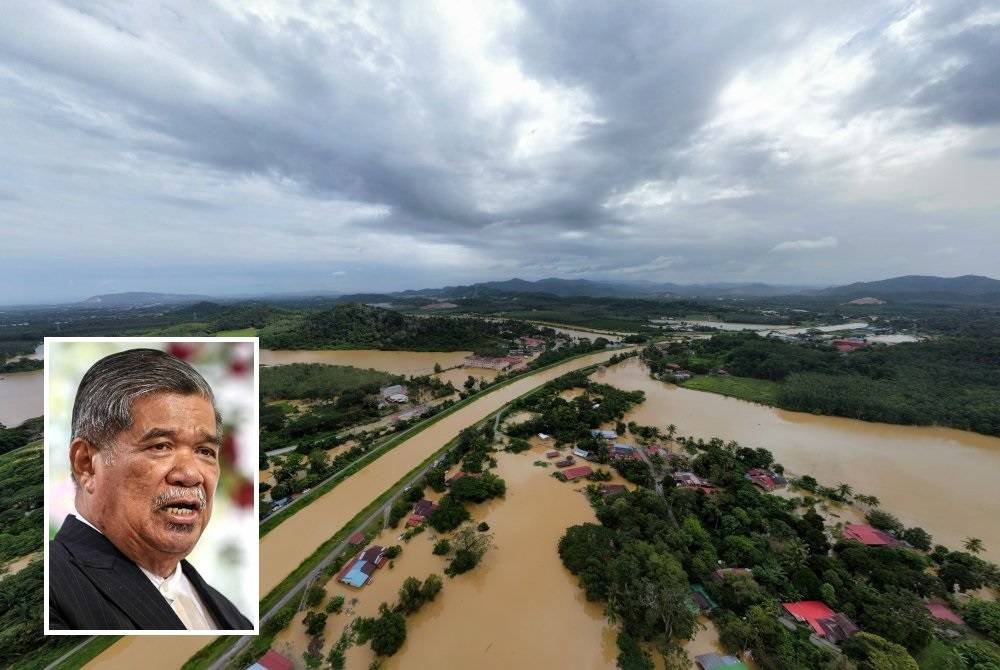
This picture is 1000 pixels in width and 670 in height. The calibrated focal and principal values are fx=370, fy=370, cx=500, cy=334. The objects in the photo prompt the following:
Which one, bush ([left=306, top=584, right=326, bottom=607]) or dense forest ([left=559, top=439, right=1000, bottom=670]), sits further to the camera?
bush ([left=306, top=584, right=326, bottom=607])

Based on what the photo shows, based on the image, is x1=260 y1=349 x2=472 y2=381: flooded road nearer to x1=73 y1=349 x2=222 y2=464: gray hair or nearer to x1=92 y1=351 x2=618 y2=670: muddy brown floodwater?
x1=92 y1=351 x2=618 y2=670: muddy brown floodwater

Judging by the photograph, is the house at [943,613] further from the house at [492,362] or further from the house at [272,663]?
the house at [492,362]

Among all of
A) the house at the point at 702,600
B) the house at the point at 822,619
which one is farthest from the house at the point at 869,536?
the house at the point at 702,600

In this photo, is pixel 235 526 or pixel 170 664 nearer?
pixel 235 526

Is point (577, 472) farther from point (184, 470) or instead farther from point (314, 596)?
point (184, 470)

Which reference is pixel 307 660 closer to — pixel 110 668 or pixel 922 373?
pixel 110 668

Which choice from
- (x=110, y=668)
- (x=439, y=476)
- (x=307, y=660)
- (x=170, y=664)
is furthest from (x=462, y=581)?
(x=110, y=668)

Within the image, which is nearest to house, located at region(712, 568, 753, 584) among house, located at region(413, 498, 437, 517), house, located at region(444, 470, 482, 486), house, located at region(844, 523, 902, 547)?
house, located at region(844, 523, 902, 547)
